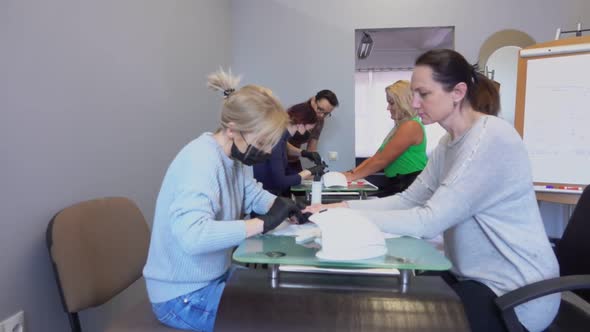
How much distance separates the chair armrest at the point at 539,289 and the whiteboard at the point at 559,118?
1.32 meters

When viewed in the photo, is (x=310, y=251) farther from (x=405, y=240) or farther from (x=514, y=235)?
(x=514, y=235)

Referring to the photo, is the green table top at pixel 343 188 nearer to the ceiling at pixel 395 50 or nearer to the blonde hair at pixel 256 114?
the blonde hair at pixel 256 114

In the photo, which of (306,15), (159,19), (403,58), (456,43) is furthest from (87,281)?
(403,58)

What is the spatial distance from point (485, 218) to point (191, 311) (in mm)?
866

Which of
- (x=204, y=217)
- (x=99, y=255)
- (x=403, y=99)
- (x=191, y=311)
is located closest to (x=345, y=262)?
(x=204, y=217)

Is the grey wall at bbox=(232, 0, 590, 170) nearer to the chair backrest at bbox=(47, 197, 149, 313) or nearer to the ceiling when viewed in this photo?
the chair backrest at bbox=(47, 197, 149, 313)

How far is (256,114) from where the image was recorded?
1.14m

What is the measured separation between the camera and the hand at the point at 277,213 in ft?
3.75

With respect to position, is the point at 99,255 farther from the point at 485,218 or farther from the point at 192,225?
the point at 485,218

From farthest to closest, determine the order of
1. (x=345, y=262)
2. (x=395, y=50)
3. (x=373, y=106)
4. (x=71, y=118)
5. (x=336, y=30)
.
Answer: (x=373, y=106), (x=395, y=50), (x=336, y=30), (x=71, y=118), (x=345, y=262)

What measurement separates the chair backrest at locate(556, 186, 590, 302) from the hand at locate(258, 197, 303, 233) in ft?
3.02

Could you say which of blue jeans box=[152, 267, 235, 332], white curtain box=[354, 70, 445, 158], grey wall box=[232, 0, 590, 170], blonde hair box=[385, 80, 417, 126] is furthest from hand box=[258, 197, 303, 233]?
white curtain box=[354, 70, 445, 158]

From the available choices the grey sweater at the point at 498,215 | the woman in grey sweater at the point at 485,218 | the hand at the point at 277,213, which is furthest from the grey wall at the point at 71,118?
the grey sweater at the point at 498,215

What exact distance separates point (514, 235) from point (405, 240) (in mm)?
287
